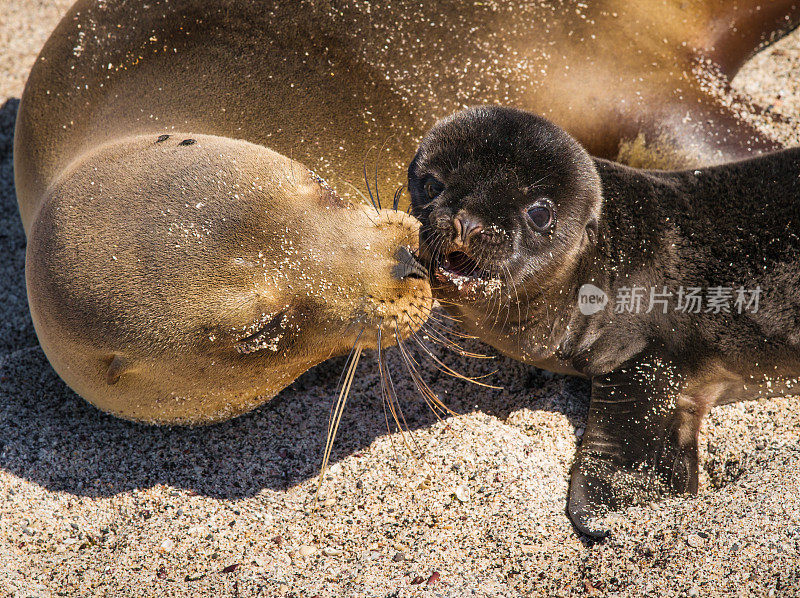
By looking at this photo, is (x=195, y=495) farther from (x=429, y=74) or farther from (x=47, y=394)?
(x=429, y=74)

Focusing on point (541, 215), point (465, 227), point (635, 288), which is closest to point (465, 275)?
point (465, 227)

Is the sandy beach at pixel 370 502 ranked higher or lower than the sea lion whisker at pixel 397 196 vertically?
lower

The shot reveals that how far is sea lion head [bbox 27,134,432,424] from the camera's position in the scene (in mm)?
3037

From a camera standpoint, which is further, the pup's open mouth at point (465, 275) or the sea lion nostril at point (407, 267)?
the pup's open mouth at point (465, 275)

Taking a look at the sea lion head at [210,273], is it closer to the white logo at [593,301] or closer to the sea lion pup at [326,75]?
the sea lion pup at [326,75]

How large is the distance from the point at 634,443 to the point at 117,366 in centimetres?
216

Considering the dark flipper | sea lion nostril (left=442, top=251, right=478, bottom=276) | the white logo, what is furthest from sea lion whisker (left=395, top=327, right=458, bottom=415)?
the white logo

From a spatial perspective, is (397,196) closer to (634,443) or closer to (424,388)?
(424,388)

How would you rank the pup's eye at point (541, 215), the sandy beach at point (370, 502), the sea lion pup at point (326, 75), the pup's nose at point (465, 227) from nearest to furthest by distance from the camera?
1. the sandy beach at point (370, 502)
2. the pup's nose at point (465, 227)
3. the pup's eye at point (541, 215)
4. the sea lion pup at point (326, 75)

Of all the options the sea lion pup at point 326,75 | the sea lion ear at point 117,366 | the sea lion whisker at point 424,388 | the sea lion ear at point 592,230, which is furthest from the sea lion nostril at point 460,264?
the sea lion ear at point 117,366

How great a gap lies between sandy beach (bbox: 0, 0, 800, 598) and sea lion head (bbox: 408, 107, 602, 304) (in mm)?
710

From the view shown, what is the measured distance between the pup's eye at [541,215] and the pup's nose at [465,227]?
28 centimetres

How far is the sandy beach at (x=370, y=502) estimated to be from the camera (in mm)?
3020

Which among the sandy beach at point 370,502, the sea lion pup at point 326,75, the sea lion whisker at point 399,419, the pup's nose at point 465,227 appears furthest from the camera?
the sea lion pup at point 326,75
